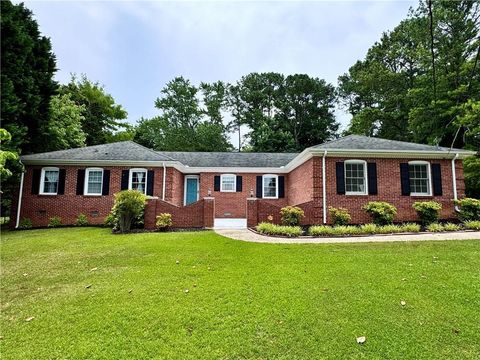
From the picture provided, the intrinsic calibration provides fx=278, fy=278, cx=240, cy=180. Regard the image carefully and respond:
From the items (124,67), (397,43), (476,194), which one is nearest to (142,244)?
(124,67)

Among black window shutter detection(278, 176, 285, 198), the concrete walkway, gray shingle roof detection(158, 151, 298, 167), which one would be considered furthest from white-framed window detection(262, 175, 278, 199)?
the concrete walkway

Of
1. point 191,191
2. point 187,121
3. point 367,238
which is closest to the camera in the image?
point 367,238

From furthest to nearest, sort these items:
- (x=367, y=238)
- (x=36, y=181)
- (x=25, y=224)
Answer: (x=36, y=181), (x=25, y=224), (x=367, y=238)

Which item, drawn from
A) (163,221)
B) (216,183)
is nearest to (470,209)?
(216,183)

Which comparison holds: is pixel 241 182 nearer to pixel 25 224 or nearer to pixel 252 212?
pixel 252 212

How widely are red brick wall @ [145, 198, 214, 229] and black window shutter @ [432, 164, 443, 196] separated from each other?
995cm

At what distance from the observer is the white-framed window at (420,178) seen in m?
12.5

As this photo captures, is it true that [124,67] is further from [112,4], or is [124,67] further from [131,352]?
[131,352]

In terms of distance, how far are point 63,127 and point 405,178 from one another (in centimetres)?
2177

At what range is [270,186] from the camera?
56.8 ft

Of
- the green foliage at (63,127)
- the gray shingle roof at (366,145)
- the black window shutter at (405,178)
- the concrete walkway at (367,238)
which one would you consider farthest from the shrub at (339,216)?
the green foliage at (63,127)

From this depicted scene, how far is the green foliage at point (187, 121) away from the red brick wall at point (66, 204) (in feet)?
65.3

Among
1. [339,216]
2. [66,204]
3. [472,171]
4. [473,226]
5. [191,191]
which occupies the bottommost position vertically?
[473,226]

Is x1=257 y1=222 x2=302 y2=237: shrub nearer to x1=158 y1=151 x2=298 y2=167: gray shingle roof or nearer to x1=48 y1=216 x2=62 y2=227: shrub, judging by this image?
x1=158 y1=151 x2=298 y2=167: gray shingle roof
